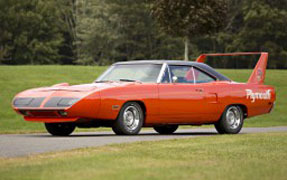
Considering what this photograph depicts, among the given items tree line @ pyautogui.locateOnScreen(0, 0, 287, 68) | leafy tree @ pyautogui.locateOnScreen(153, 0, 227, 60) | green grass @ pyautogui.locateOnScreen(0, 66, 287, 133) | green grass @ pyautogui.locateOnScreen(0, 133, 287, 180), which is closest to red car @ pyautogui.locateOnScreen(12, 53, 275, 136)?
green grass @ pyautogui.locateOnScreen(0, 133, 287, 180)

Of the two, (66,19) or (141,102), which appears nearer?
(141,102)

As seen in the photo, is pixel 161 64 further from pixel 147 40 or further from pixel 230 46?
pixel 147 40

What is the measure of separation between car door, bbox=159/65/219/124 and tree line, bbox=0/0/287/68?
5420cm

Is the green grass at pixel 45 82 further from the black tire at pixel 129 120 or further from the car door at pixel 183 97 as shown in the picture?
the black tire at pixel 129 120

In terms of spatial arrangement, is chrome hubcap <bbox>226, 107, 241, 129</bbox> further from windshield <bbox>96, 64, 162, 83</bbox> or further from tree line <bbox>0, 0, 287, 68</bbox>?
tree line <bbox>0, 0, 287, 68</bbox>

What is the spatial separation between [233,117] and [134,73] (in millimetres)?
2557

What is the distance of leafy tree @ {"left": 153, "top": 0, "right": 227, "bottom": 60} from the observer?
140 feet

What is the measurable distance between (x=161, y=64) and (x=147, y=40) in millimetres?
67055

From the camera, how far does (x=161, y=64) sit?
14016 millimetres

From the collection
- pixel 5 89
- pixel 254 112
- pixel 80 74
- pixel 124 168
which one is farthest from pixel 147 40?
pixel 124 168

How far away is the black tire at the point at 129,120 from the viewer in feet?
42.3

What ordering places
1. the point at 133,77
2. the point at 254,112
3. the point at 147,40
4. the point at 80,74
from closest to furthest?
the point at 133,77, the point at 254,112, the point at 80,74, the point at 147,40

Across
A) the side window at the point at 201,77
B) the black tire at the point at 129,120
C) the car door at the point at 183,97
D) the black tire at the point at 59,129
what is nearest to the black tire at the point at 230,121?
the car door at the point at 183,97

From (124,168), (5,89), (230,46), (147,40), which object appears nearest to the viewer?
(124,168)
